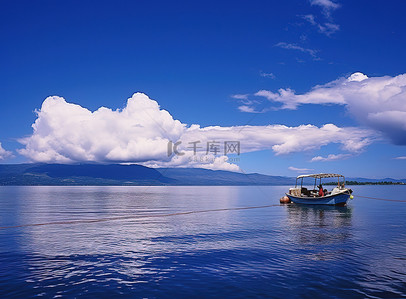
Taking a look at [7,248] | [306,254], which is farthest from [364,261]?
[7,248]

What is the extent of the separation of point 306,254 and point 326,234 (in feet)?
33.1

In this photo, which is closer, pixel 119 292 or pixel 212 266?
pixel 119 292

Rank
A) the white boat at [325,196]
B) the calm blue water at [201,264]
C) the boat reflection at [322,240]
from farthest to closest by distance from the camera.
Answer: the white boat at [325,196] → the boat reflection at [322,240] → the calm blue water at [201,264]

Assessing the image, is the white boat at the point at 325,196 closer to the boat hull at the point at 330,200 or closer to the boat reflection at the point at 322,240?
the boat hull at the point at 330,200

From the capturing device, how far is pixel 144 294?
13484 millimetres

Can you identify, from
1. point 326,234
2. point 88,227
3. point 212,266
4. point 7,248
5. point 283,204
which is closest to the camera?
point 212,266

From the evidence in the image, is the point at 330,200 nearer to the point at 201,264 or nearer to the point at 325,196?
the point at 325,196

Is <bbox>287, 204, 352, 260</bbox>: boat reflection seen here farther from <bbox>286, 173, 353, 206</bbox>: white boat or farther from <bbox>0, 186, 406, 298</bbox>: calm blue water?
<bbox>286, 173, 353, 206</bbox>: white boat

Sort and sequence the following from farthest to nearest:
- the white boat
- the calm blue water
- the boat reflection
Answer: the white boat → the boat reflection → the calm blue water

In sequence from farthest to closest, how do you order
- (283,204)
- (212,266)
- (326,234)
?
1. (283,204)
2. (326,234)
3. (212,266)

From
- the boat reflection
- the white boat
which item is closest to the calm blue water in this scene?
the boat reflection

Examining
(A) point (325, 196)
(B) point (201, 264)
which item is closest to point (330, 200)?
(A) point (325, 196)

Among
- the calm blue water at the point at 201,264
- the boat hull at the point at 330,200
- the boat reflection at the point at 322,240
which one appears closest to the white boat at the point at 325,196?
the boat hull at the point at 330,200

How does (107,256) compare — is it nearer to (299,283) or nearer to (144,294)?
(144,294)
